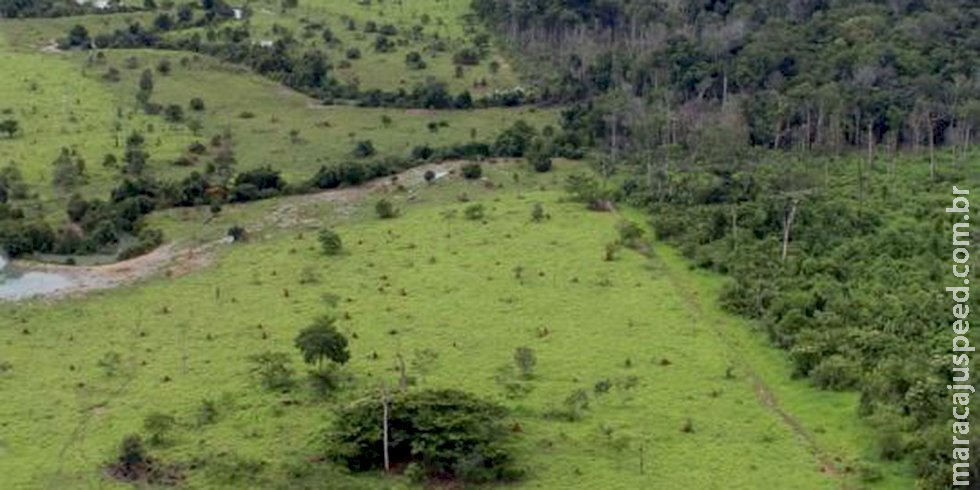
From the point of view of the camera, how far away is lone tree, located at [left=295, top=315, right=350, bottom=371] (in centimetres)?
4919

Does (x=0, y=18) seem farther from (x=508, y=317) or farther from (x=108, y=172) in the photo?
(x=508, y=317)

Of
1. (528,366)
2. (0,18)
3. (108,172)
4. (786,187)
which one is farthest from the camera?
(0,18)

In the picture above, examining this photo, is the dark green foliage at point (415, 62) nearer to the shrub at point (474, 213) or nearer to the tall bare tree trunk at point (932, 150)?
the shrub at point (474, 213)

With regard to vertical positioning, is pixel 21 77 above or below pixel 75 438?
above

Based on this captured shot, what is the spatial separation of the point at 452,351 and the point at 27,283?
20.2 m

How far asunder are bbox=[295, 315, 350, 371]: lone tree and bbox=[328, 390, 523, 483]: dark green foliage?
188 inches

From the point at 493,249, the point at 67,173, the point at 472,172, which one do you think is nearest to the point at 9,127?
the point at 67,173

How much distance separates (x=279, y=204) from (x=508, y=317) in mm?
20290

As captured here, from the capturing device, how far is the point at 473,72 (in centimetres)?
10044

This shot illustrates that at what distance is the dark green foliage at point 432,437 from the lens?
43.0 m

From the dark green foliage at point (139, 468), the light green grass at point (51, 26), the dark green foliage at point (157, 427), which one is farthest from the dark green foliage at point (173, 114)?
the dark green foliage at point (139, 468)

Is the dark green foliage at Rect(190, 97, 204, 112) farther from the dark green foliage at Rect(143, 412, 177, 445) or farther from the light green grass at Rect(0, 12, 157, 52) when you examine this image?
the dark green foliage at Rect(143, 412, 177, 445)

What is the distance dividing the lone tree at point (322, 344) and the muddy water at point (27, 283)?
1638cm

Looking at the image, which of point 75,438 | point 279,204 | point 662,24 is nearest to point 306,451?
point 75,438
